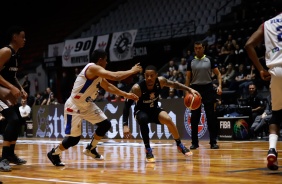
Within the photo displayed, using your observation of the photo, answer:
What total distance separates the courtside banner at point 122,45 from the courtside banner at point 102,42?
0.35 m

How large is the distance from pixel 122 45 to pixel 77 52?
260 centimetres

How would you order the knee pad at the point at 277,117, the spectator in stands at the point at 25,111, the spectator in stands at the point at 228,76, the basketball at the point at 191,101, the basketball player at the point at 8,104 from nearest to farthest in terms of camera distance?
the knee pad at the point at 277,117
the basketball player at the point at 8,104
the basketball at the point at 191,101
the spectator in stands at the point at 228,76
the spectator in stands at the point at 25,111

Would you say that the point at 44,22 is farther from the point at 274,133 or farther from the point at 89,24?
the point at 274,133

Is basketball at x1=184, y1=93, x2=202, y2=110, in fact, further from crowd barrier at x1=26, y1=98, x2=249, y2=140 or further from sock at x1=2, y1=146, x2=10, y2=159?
crowd barrier at x1=26, y1=98, x2=249, y2=140

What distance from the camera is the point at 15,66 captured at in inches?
305

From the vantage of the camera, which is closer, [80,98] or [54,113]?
[80,98]

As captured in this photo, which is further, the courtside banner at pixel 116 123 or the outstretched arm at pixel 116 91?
the courtside banner at pixel 116 123

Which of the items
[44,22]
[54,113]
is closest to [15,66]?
[54,113]

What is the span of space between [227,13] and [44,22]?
43.1 feet

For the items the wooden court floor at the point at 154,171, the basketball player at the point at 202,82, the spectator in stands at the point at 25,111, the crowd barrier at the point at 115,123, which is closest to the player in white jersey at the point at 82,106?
the wooden court floor at the point at 154,171

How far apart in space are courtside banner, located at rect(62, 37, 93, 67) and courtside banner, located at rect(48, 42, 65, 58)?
1.45 ft

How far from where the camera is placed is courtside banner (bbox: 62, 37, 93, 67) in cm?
2388

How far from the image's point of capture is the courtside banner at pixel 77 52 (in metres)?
23.9

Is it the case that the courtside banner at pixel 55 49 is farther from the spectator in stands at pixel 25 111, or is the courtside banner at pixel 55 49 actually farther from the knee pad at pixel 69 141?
the knee pad at pixel 69 141
